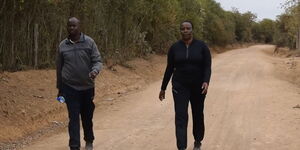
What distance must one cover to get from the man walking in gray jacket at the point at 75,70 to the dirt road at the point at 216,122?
39.6 inches

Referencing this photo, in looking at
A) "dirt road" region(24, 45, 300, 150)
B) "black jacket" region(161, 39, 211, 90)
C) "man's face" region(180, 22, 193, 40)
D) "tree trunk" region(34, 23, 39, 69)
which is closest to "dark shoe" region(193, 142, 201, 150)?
"dirt road" region(24, 45, 300, 150)

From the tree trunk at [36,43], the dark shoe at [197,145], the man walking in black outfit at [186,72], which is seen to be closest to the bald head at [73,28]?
the man walking in black outfit at [186,72]

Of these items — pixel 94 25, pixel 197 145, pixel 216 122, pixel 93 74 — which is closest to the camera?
pixel 93 74

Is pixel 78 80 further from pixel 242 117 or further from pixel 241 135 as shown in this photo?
pixel 242 117

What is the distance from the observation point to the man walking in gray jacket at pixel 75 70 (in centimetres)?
552

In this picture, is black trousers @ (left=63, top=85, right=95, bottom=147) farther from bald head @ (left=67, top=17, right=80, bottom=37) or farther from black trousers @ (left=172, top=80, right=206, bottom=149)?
black trousers @ (left=172, top=80, right=206, bottom=149)

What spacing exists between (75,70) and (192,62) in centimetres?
144

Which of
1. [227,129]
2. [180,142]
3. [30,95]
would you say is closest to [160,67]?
[30,95]

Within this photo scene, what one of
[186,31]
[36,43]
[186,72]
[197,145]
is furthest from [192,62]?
[36,43]

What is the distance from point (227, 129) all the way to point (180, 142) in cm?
228

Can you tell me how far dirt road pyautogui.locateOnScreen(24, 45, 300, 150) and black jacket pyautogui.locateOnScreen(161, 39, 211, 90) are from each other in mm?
1240

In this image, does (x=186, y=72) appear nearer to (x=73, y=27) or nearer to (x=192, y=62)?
(x=192, y=62)

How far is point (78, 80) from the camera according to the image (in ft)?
18.2

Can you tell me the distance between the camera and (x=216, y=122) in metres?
8.35
